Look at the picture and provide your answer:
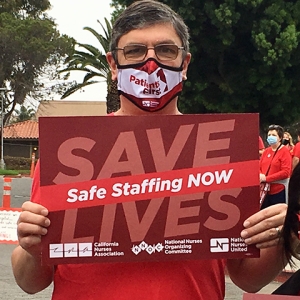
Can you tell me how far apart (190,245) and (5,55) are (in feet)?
143

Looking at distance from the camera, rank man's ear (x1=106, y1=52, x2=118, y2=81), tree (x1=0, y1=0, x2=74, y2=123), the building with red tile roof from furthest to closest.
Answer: the building with red tile roof, tree (x1=0, y1=0, x2=74, y2=123), man's ear (x1=106, y1=52, x2=118, y2=81)

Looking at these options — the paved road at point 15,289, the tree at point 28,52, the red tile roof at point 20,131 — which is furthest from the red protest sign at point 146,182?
the red tile roof at point 20,131

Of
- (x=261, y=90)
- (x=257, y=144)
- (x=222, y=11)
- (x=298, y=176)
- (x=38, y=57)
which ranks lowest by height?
(x=298, y=176)

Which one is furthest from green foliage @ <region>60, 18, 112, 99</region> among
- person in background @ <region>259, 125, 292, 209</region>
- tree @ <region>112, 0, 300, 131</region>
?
person in background @ <region>259, 125, 292, 209</region>

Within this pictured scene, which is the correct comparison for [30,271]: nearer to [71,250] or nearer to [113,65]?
[71,250]

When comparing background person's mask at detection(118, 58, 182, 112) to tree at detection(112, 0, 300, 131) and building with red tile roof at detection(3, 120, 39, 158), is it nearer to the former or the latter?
tree at detection(112, 0, 300, 131)

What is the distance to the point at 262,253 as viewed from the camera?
206 cm

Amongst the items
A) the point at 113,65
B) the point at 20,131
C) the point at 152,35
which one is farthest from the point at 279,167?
the point at 20,131

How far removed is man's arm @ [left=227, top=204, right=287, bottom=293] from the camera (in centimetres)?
191

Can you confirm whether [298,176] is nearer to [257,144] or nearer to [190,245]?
[257,144]

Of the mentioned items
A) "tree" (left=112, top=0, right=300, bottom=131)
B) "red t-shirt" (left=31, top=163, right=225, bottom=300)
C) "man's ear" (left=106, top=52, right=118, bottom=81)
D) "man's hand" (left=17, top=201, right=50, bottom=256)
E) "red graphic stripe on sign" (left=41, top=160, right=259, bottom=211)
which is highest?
"tree" (left=112, top=0, right=300, bottom=131)

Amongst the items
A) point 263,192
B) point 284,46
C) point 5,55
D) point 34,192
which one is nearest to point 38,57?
point 5,55

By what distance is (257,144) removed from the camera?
201cm

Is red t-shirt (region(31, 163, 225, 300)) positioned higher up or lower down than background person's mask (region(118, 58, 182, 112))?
lower down
